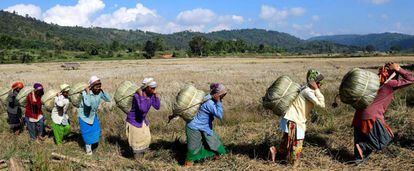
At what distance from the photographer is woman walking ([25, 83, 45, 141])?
8.64m

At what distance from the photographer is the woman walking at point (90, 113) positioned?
24.1 ft

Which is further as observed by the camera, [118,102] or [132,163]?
Answer: [118,102]

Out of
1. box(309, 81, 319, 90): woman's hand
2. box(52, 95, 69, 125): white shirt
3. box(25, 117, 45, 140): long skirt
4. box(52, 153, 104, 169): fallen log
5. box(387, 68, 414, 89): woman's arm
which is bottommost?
box(25, 117, 45, 140): long skirt

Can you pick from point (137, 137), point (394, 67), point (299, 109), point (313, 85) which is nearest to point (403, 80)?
point (394, 67)

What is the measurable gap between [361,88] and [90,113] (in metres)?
4.73

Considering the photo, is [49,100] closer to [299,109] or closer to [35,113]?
[35,113]

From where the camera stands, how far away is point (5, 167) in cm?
575

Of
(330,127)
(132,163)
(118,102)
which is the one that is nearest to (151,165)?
(132,163)

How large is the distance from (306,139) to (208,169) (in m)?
2.35

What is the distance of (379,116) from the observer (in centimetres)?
597

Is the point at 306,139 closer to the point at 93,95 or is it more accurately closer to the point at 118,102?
the point at 118,102

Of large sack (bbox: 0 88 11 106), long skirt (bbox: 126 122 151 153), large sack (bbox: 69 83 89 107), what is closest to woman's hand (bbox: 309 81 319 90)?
long skirt (bbox: 126 122 151 153)

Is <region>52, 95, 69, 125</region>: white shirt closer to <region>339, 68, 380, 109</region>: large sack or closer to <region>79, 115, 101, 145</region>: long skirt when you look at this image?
<region>79, 115, 101, 145</region>: long skirt

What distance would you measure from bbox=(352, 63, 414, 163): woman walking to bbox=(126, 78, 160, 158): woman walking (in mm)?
3341
